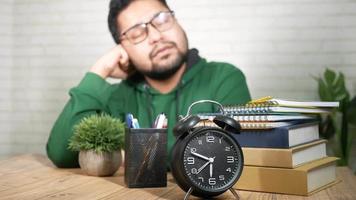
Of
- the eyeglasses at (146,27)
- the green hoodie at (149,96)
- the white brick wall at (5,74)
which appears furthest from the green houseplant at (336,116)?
the white brick wall at (5,74)

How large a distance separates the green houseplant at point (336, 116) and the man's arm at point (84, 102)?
919 mm

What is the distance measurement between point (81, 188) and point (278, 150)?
0.49 m

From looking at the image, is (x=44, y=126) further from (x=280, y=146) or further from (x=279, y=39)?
(x=280, y=146)

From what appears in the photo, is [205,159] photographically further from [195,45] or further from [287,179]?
[195,45]

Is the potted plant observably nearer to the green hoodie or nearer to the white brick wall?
the green hoodie

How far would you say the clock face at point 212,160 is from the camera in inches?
34.5

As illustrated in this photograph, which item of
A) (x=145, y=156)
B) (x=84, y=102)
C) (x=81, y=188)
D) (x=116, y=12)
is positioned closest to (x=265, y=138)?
(x=145, y=156)

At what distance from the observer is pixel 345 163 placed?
1939 millimetres

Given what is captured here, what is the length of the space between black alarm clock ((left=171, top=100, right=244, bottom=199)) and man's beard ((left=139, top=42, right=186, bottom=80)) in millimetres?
904

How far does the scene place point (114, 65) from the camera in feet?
5.86

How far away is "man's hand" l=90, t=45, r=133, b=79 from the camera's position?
1740 mm

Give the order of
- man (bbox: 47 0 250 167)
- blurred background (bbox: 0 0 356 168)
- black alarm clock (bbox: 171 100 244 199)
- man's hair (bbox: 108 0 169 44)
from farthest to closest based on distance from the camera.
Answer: blurred background (bbox: 0 0 356 168), man's hair (bbox: 108 0 169 44), man (bbox: 47 0 250 167), black alarm clock (bbox: 171 100 244 199)

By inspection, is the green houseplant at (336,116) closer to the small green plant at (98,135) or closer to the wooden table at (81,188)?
the wooden table at (81,188)

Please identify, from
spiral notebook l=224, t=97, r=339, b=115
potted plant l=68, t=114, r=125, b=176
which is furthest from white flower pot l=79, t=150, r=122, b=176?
spiral notebook l=224, t=97, r=339, b=115
